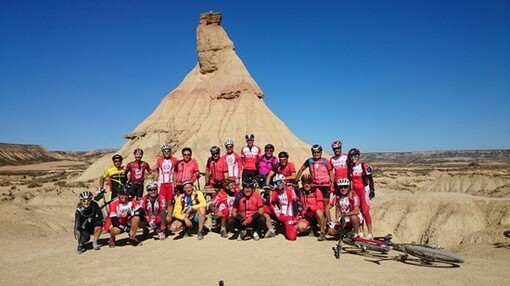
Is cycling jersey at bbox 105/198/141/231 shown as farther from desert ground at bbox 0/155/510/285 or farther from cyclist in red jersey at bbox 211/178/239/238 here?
cyclist in red jersey at bbox 211/178/239/238

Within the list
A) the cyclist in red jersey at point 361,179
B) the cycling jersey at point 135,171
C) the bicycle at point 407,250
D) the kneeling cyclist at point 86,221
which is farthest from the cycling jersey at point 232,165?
the bicycle at point 407,250

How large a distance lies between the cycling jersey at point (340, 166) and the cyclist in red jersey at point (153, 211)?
436 centimetres

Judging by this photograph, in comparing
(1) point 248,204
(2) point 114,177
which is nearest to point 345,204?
(1) point 248,204

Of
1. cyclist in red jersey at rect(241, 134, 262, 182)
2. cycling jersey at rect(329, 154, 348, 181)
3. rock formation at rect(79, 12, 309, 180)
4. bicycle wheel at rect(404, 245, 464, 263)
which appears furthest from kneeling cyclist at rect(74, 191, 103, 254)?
rock formation at rect(79, 12, 309, 180)

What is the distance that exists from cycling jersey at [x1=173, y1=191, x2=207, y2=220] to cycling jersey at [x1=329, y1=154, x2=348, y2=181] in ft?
→ 11.0

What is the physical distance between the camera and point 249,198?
28.0ft

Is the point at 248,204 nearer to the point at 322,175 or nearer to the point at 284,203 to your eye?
the point at 284,203

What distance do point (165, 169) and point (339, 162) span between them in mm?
4524

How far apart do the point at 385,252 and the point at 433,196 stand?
11.4 meters

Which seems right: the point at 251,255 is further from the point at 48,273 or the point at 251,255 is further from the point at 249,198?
the point at 48,273

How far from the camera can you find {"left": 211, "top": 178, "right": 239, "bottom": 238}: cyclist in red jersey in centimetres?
889

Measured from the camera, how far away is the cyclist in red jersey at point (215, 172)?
32.2 ft

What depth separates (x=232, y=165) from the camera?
990 cm

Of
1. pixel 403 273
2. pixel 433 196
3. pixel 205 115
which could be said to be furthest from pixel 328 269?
pixel 205 115
